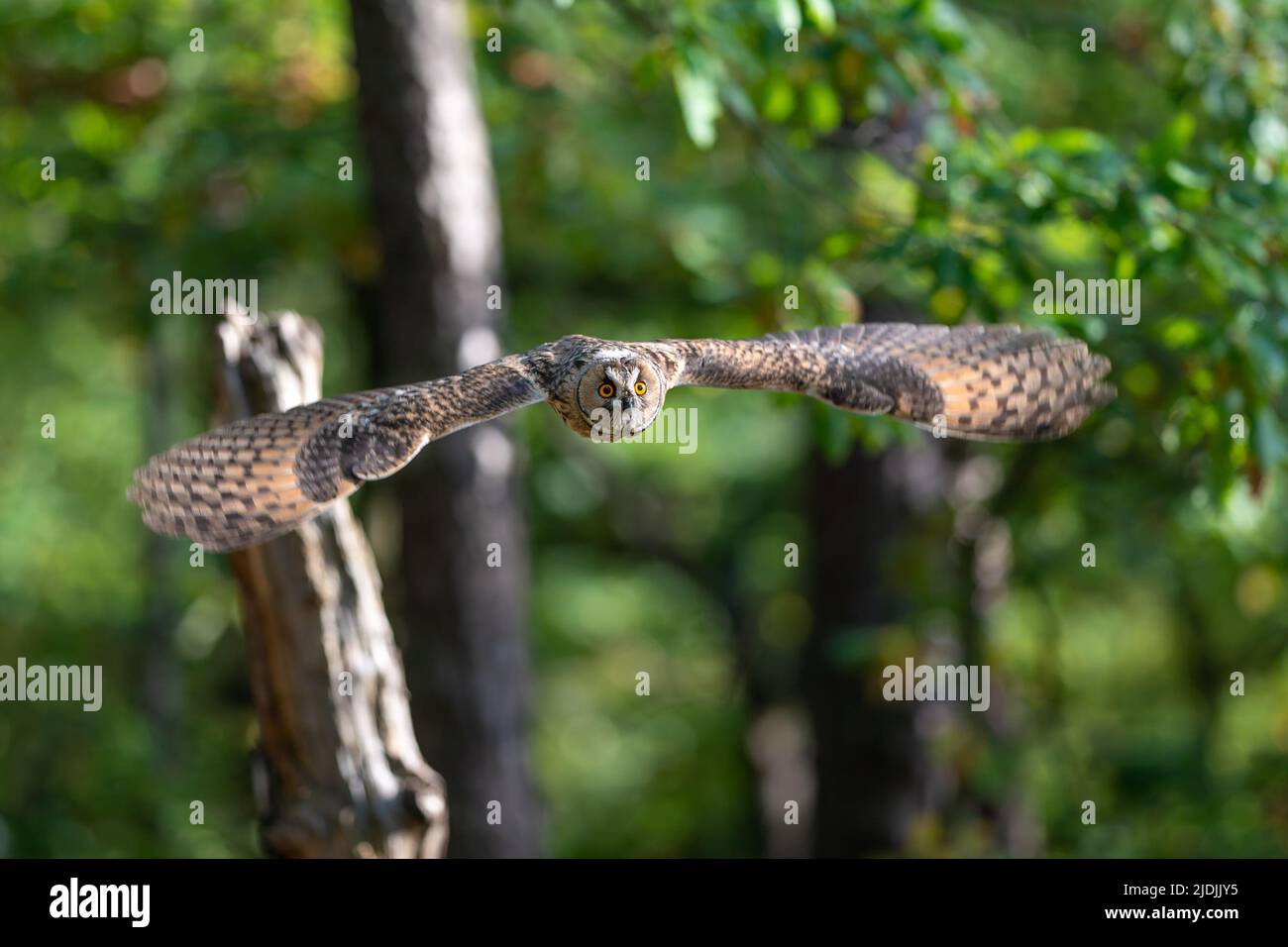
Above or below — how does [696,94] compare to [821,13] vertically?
below

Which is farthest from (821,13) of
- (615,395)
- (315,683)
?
(315,683)

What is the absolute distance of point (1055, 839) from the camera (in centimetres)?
991

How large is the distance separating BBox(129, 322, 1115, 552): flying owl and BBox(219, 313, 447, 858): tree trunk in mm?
499

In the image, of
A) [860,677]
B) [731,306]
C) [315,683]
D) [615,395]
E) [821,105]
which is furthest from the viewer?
[860,677]

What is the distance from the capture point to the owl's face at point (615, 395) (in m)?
4.28

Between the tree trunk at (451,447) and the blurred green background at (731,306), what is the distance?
108cm

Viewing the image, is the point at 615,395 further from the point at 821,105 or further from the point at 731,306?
the point at 731,306

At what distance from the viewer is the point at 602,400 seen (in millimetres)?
4301

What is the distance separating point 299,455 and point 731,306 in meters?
3.73

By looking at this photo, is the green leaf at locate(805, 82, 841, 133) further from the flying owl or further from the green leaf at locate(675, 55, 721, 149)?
the flying owl

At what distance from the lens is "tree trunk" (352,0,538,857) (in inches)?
290

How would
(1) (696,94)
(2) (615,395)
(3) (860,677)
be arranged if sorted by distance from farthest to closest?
(3) (860,677) → (1) (696,94) → (2) (615,395)

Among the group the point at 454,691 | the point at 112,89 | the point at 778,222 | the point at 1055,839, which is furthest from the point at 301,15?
the point at 1055,839

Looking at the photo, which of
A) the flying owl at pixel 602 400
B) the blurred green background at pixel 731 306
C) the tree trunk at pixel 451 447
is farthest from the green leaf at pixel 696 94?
the tree trunk at pixel 451 447
